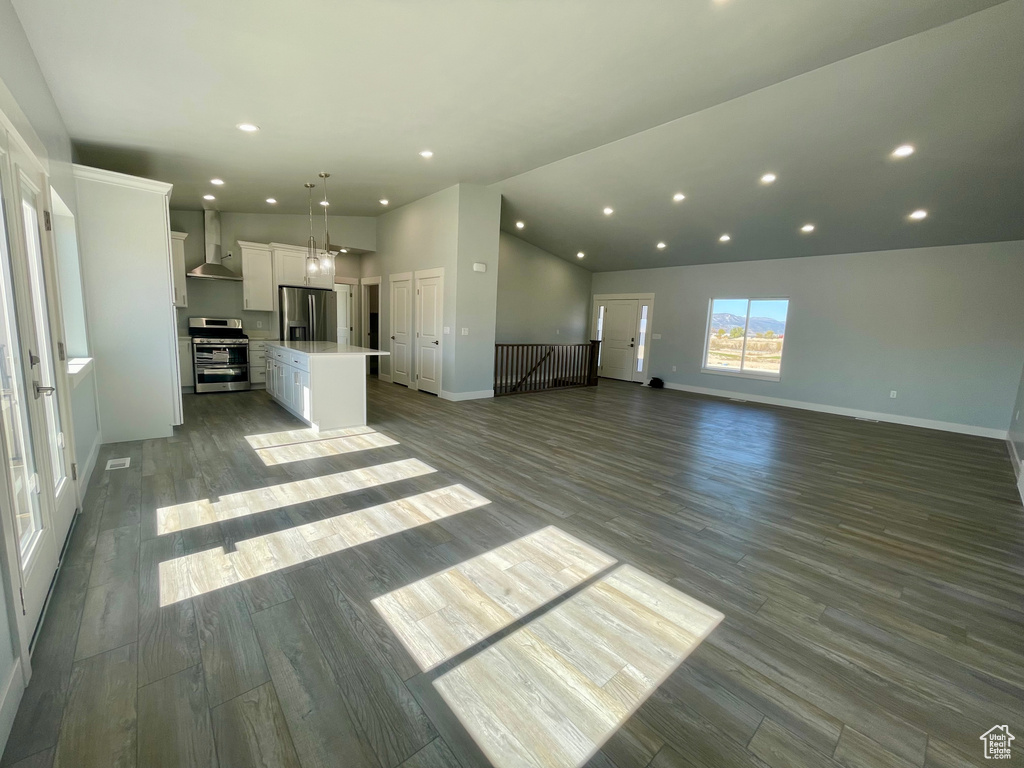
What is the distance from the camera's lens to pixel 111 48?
260 centimetres

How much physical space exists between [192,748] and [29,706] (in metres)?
0.62

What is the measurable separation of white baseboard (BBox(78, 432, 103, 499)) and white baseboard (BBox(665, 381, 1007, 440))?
919cm

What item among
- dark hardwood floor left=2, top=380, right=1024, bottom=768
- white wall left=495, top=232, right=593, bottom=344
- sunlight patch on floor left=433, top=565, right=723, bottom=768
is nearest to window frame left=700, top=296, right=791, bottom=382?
white wall left=495, top=232, right=593, bottom=344

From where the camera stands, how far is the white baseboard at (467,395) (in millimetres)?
6770

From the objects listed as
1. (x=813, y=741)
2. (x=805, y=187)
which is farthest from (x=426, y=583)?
(x=805, y=187)

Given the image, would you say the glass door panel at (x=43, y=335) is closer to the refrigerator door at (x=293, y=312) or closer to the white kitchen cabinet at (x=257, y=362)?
the white kitchen cabinet at (x=257, y=362)

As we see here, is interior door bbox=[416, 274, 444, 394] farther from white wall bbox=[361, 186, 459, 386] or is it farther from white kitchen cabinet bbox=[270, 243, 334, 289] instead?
white kitchen cabinet bbox=[270, 243, 334, 289]

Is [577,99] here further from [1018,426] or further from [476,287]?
[1018,426]

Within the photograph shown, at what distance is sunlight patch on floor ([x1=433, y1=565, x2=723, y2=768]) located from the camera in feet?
4.29

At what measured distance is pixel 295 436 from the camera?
14.7 ft

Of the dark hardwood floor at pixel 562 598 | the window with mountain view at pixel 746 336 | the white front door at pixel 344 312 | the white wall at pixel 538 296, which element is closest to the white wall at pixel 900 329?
the window with mountain view at pixel 746 336

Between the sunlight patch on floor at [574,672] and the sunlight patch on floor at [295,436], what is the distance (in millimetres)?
3393

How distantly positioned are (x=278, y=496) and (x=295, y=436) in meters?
1.63

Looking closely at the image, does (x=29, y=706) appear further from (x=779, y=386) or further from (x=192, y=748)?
(x=779, y=386)
